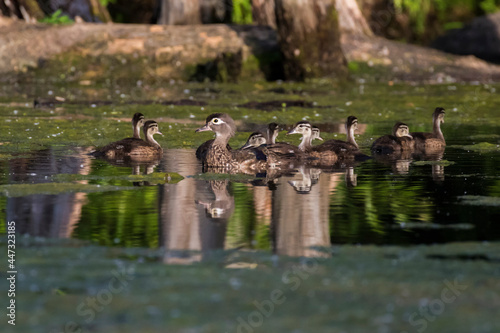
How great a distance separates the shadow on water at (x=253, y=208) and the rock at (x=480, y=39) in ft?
70.4

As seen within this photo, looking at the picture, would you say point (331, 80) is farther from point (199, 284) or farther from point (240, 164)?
point (199, 284)

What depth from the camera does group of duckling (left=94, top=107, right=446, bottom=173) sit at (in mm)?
13344

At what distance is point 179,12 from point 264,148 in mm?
17860

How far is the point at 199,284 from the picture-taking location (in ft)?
23.3

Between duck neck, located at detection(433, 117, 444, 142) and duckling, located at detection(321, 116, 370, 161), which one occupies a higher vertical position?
duck neck, located at detection(433, 117, 444, 142)

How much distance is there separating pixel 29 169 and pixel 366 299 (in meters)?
6.99

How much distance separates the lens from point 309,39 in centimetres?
2633

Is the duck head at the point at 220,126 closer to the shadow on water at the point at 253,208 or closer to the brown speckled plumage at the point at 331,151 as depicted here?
the shadow on water at the point at 253,208

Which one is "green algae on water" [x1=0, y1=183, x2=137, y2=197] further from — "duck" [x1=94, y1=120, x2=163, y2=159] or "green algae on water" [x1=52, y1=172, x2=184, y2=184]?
"duck" [x1=94, y1=120, x2=163, y2=159]

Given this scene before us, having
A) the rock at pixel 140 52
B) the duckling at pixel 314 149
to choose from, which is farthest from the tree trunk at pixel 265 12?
the duckling at pixel 314 149

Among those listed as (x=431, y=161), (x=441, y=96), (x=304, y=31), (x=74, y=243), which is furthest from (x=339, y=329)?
(x=304, y=31)

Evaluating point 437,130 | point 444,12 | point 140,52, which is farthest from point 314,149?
point 444,12

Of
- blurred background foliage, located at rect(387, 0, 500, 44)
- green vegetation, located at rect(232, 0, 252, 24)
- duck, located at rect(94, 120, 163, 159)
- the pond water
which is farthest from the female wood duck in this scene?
blurred background foliage, located at rect(387, 0, 500, 44)

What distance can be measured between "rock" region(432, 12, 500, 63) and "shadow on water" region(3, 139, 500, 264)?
21.5 metres
